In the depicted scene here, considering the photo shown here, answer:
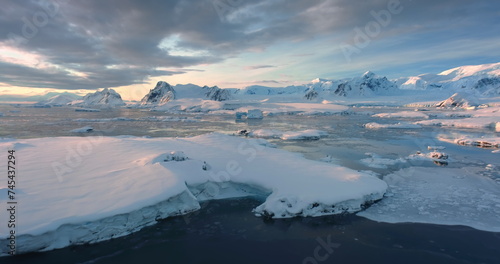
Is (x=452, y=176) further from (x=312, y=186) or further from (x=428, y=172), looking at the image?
(x=312, y=186)

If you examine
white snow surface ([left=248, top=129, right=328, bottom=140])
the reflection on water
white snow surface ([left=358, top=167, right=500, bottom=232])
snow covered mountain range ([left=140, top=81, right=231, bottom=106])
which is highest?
snow covered mountain range ([left=140, top=81, right=231, bottom=106])

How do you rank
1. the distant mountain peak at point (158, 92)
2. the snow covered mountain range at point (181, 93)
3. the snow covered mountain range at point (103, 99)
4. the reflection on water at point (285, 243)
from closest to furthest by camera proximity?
the reflection on water at point (285, 243) < the snow covered mountain range at point (181, 93) < the distant mountain peak at point (158, 92) < the snow covered mountain range at point (103, 99)

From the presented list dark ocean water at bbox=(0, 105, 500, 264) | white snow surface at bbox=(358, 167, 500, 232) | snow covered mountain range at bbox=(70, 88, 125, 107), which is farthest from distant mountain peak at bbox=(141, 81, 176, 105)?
dark ocean water at bbox=(0, 105, 500, 264)

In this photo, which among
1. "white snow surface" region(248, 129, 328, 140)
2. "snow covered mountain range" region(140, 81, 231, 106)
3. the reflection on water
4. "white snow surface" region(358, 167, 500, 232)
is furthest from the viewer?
"snow covered mountain range" region(140, 81, 231, 106)

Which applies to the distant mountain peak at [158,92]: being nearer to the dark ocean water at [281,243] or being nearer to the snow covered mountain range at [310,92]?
the snow covered mountain range at [310,92]

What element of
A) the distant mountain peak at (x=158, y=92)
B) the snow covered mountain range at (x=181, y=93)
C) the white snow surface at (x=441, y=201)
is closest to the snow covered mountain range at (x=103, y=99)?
the snow covered mountain range at (x=181, y=93)

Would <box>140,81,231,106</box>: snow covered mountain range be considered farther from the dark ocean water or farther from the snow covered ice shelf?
the dark ocean water

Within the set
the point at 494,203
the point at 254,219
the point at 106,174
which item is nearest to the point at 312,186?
the point at 254,219
